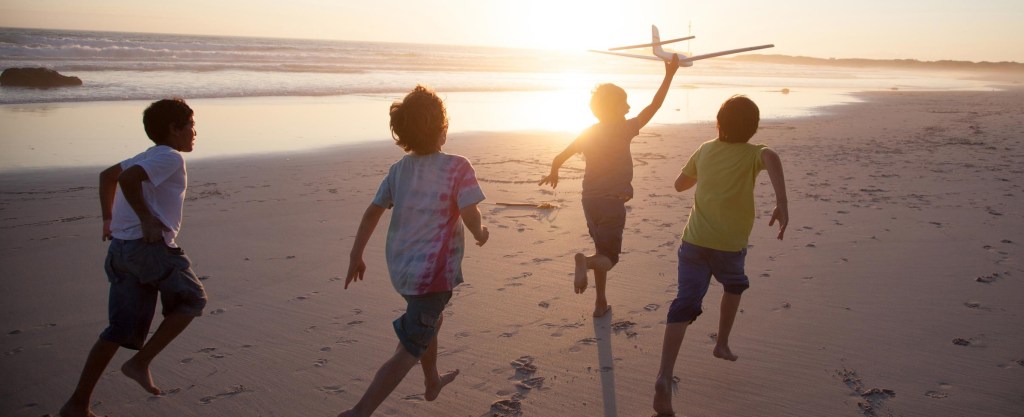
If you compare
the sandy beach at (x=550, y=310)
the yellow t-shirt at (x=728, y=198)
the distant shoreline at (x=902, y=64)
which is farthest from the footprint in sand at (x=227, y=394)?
the distant shoreline at (x=902, y=64)

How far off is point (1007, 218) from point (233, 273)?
24.2 ft

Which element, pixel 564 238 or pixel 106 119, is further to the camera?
pixel 106 119

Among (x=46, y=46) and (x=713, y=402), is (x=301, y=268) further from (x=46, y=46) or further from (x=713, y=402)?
(x=46, y=46)

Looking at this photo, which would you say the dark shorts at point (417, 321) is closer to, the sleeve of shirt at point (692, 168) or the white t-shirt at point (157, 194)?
the white t-shirt at point (157, 194)

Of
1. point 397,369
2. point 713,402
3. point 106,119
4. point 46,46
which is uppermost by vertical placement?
point 46,46

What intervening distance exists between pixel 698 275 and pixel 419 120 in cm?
160

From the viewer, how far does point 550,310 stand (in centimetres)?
466

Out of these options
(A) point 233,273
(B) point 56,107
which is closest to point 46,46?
(B) point 56,107

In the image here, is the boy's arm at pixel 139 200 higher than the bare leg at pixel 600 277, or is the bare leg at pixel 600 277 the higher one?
the boy's arm at pixel 139 200

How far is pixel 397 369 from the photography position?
2855 mm

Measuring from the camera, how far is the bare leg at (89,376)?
305 centimetres

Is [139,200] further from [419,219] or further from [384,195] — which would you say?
[419,219]

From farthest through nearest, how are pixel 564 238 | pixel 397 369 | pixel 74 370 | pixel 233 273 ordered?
1. pixel 564 238
2. pixel 233 273
3. pixel 74 370
4. pixel 397 369

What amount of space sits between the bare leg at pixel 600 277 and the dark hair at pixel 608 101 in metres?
0.88
